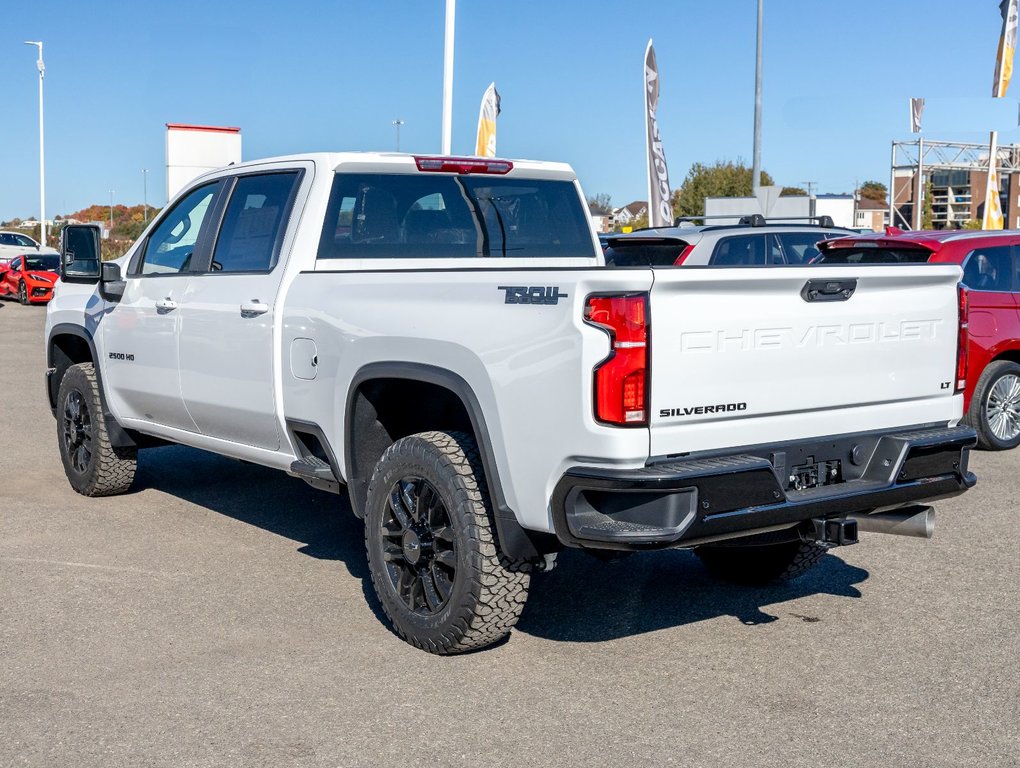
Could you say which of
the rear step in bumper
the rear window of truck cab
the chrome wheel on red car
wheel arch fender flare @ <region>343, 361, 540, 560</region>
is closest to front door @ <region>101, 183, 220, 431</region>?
the rear window of truck cab

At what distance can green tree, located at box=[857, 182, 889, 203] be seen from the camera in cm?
14127

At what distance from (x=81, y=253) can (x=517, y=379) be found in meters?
3.85

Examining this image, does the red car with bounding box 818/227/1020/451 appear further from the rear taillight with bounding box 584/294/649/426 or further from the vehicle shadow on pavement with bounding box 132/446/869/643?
the rear taillight with bounding box 584/294/649/426

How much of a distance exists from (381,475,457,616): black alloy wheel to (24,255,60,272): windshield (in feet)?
96.3

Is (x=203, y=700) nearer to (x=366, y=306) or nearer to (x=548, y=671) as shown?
(x=548, y=671)

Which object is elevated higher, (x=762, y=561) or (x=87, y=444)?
(x=87, y=444)

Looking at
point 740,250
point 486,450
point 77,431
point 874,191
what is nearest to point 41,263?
point 740,250

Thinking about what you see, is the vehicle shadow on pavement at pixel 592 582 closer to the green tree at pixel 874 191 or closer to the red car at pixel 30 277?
the red car at pixel 30 277

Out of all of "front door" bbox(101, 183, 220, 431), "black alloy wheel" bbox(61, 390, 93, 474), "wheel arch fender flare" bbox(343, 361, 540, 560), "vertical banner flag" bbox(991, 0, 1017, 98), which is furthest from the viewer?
"vertical banner flag" bbox(991, 0, 1017, 98)

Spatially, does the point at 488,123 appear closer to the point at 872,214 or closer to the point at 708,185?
the point at 708,185

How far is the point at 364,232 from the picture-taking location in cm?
596

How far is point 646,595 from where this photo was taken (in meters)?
5.78

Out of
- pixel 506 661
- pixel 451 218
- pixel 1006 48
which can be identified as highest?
pixel 1006 48

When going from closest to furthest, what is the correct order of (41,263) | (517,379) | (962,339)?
(517,379) → (962,339) → (41,263)
